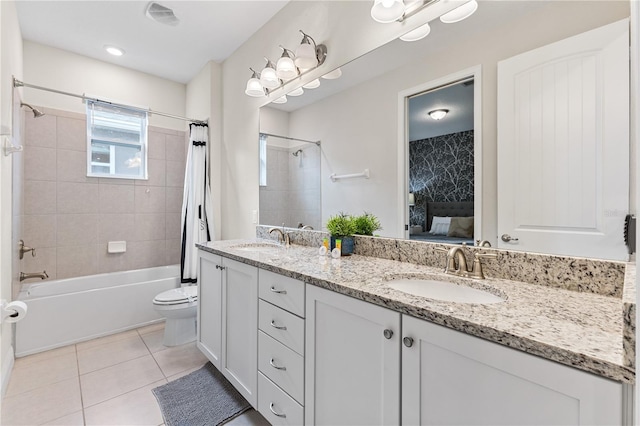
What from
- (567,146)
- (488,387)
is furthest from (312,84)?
(488,387)

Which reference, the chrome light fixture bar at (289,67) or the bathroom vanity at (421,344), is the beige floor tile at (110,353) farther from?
the chrome light fixture bar at (289,67)

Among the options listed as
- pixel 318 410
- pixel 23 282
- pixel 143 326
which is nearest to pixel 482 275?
pixel 318 410

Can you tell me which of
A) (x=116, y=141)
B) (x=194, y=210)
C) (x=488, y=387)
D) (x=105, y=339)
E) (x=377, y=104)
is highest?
(x=116, y=141)

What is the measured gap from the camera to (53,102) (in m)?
2.66

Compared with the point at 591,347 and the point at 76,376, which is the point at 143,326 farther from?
the point at 591,347

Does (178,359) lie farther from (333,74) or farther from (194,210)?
(333,74)

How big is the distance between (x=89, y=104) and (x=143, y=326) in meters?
2.27

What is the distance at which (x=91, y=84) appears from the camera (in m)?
2.86

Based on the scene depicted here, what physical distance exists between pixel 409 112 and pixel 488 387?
1208 mm

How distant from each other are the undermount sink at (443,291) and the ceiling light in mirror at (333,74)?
4.29 feet

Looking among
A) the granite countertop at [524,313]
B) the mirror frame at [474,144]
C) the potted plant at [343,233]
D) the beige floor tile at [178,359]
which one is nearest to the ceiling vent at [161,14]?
the mirror frame at [474,144]

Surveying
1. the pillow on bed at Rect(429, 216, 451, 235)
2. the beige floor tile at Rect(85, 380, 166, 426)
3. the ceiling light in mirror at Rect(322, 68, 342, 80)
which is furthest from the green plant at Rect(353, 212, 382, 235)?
the beige floor tile at Rect(85, 380, 166, 426)

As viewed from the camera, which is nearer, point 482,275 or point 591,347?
point 591,347

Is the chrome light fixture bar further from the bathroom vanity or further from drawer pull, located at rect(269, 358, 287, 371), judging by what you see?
drawer pull, located at rect(269, 358, 287, 371)
